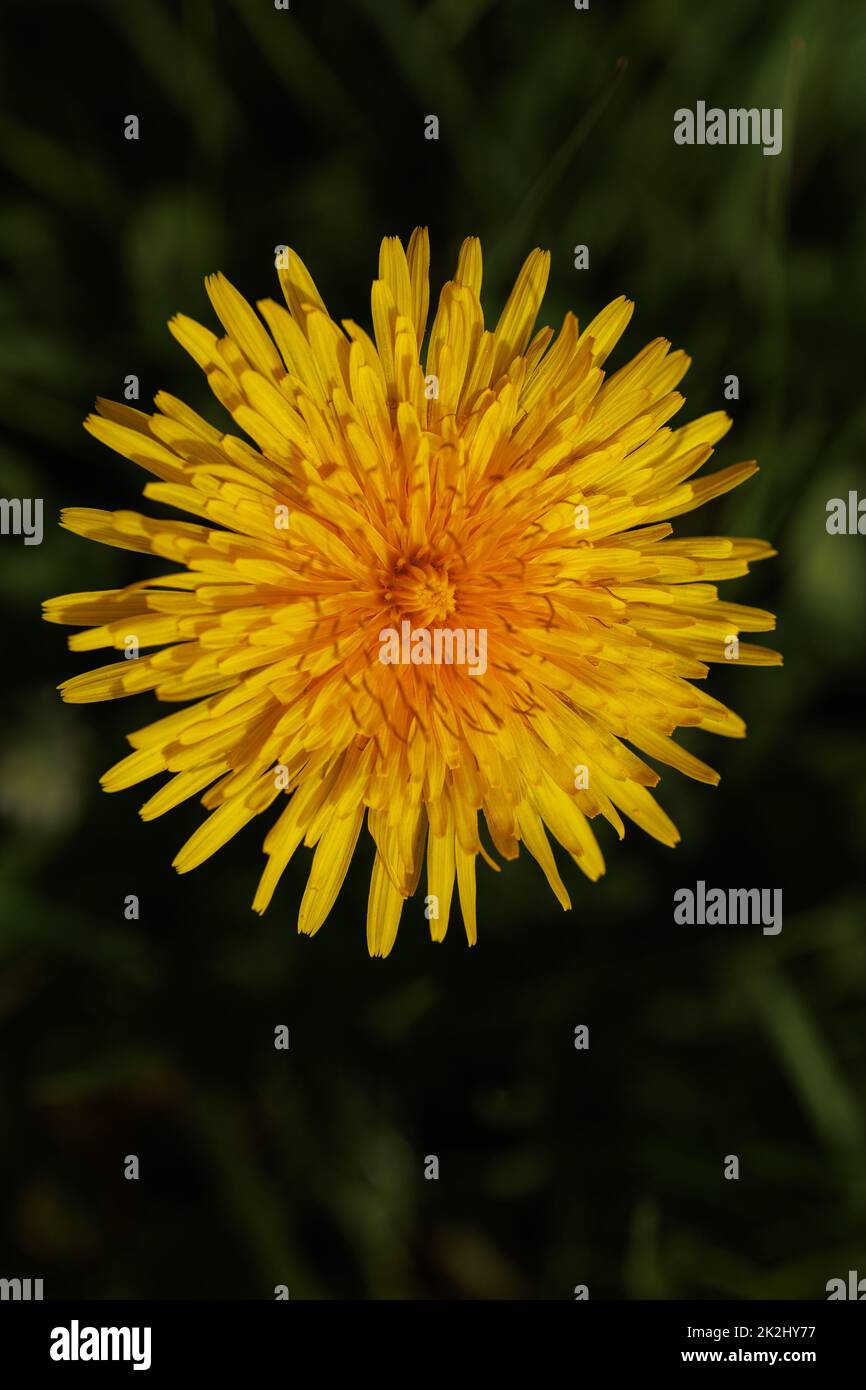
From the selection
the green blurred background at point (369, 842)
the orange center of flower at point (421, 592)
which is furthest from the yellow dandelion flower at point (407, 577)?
the green blurred background at point (369, 842)

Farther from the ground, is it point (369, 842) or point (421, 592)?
point (421, 592)

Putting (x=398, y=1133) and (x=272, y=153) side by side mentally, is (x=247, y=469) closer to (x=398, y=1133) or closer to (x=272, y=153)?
(x=272, y=153)

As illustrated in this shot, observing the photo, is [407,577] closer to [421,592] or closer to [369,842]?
[421,592]

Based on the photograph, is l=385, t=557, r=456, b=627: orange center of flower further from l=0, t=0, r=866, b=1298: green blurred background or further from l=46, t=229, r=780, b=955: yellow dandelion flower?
l=0, t=0, r=866, b=1298: green blurred background

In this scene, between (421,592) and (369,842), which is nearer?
(421,592)

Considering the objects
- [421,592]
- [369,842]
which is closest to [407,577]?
[421,592]
